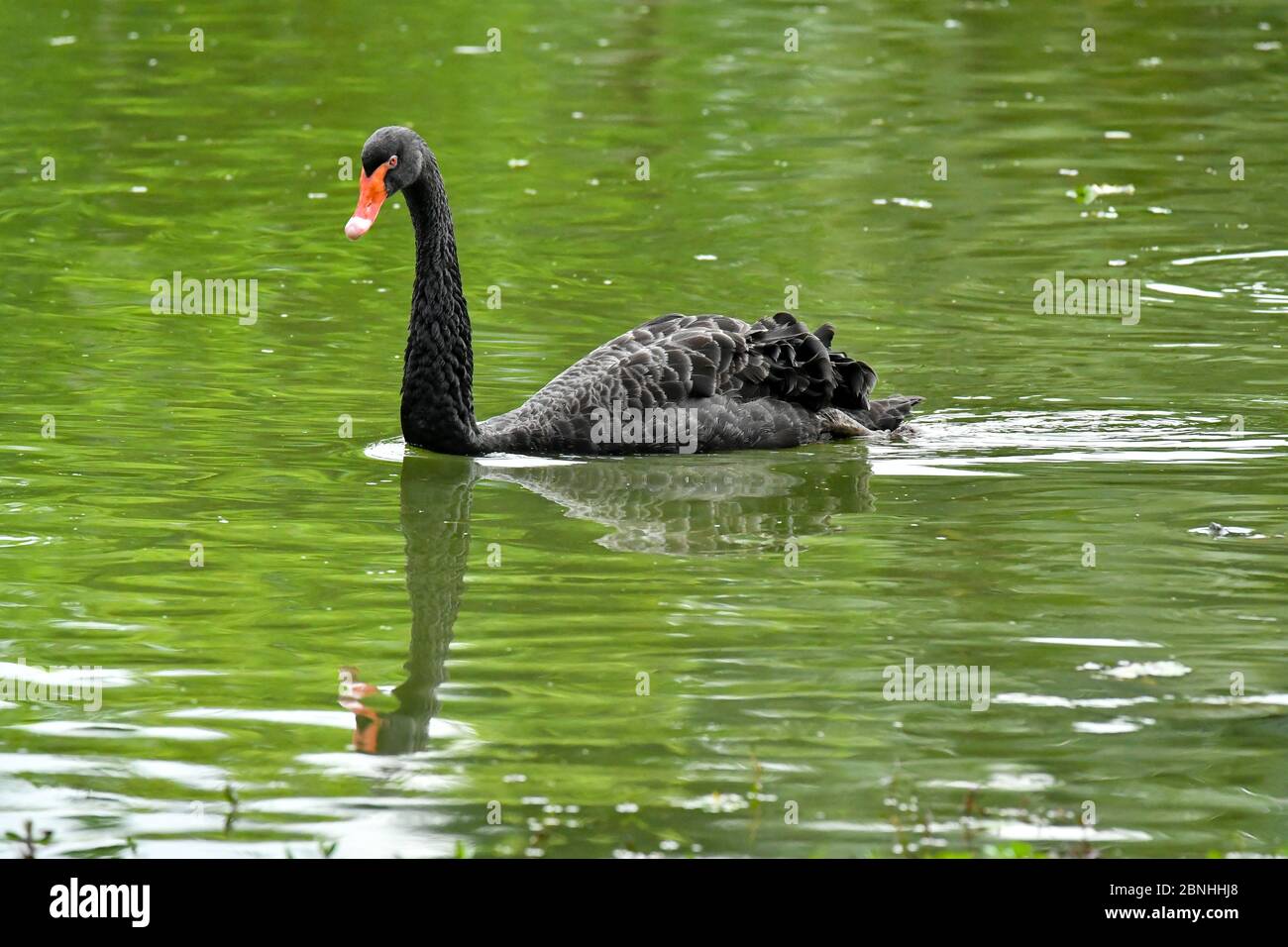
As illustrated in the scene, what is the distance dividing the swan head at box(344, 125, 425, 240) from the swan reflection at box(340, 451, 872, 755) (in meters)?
1.26

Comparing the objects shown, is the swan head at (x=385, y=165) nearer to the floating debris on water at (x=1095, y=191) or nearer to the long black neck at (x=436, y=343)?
the long black neck at (x=436, y=343)

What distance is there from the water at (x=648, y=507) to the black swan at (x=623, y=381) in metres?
0.18

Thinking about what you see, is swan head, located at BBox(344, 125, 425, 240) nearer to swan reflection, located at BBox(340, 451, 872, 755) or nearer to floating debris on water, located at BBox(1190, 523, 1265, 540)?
swan reflection, located at BBox(340, 451, 872, 755)

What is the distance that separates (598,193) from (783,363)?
22.2 feet

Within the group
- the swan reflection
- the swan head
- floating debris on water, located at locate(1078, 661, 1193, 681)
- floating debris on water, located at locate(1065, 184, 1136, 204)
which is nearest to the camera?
floating debris on water, located at locate(1078, 661, 1193, 681)

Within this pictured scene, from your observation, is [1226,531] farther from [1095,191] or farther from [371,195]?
[1095,191]

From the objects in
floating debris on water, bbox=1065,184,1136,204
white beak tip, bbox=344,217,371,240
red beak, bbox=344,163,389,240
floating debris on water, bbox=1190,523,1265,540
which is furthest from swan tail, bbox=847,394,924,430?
floating debris on water, bbox=1065,184,1136,204

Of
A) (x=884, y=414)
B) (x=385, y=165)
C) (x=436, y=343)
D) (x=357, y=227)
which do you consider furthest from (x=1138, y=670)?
(x=385, y=165)

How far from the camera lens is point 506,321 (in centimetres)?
1259

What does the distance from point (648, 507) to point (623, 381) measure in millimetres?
895

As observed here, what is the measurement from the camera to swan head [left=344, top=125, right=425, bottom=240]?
9195 millimetres

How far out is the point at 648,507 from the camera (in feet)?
29.3

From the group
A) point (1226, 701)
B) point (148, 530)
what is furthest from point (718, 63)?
point (1226, 701)
